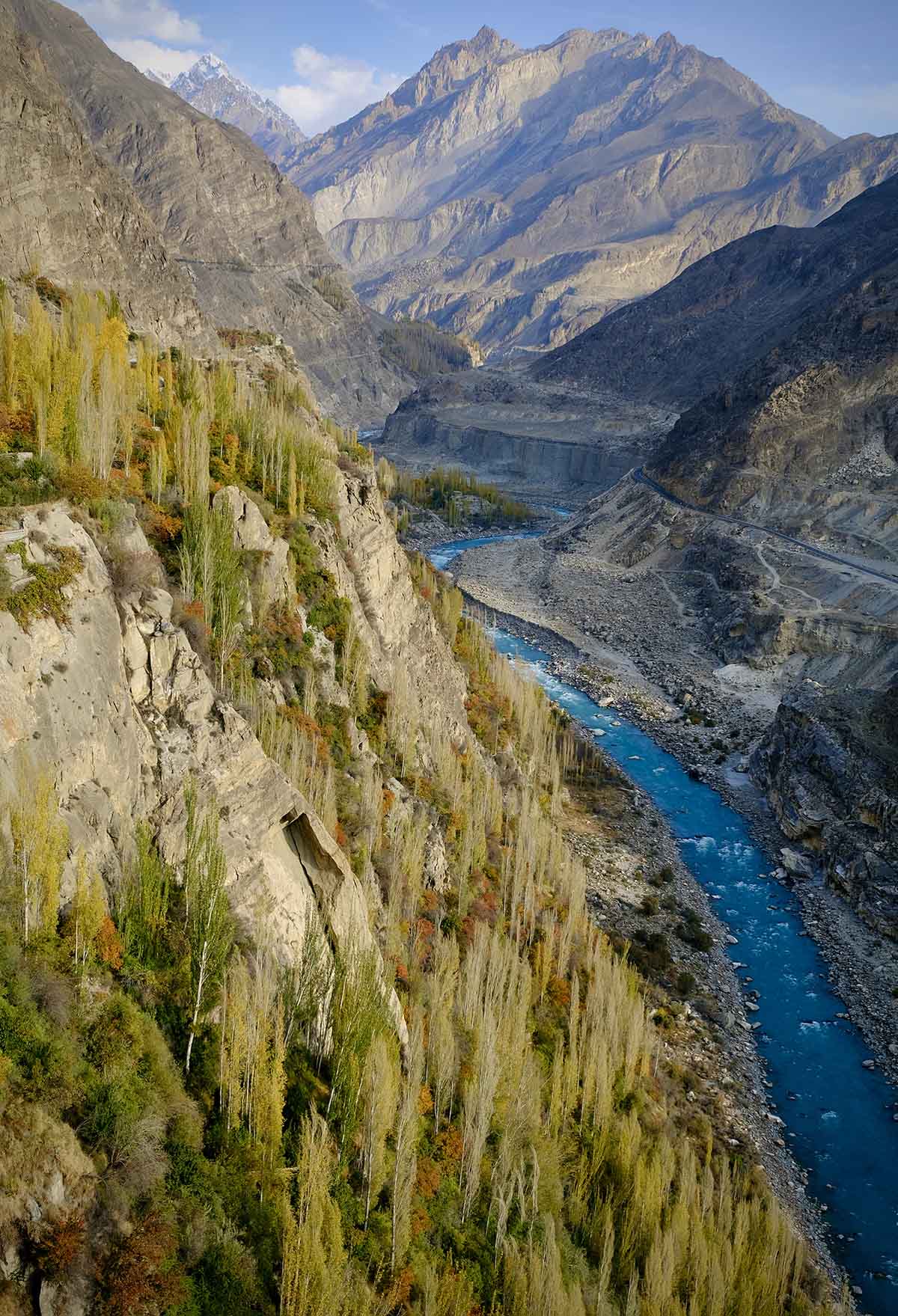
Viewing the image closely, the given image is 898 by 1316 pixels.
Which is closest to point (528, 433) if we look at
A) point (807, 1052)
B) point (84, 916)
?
point (807, 1052)

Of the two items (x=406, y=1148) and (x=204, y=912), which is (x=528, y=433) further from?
(x=406, y=1148)

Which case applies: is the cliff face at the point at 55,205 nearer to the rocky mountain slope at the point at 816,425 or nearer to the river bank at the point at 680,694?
the river bank at the point at 680,694

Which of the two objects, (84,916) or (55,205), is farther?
(55,205)

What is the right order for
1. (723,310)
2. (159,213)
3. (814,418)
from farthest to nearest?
(723,310) < (159,213) < (814,418)

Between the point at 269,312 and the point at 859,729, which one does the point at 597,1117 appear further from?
the point at 269,312

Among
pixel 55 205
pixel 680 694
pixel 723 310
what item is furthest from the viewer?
pixel 723 310
